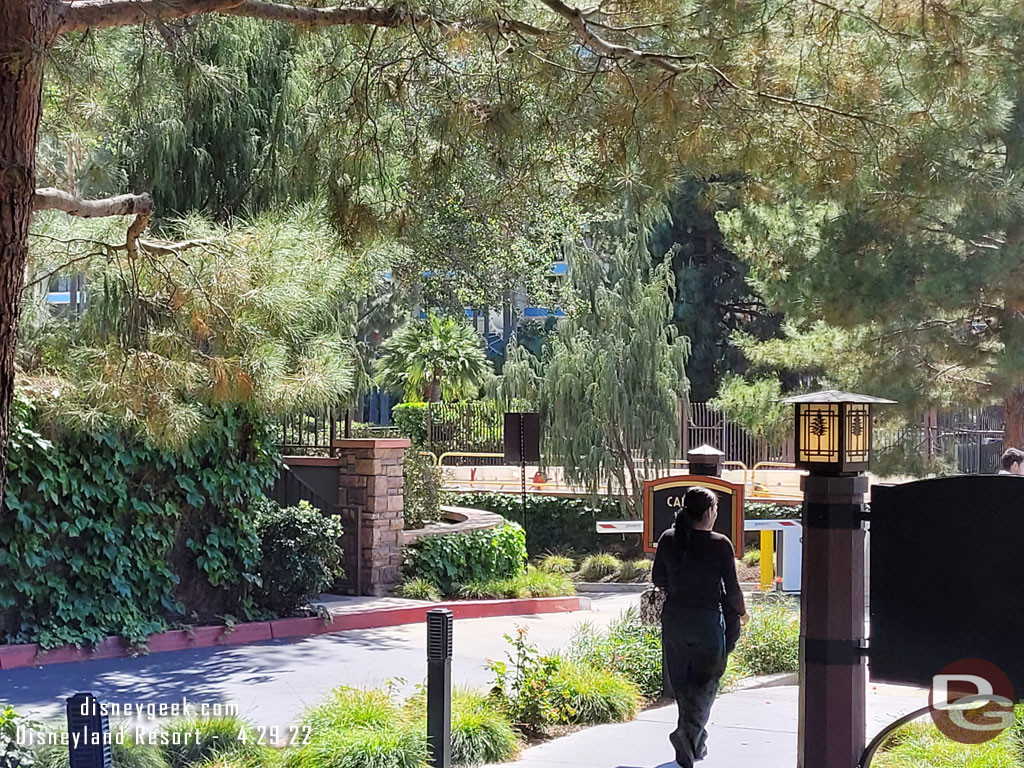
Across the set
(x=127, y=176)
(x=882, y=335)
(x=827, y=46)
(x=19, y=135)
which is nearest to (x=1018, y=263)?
(x=882, y=335)

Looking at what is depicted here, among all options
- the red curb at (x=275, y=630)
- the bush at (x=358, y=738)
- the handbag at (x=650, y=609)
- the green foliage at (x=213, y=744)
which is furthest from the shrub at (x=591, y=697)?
the red curb at (x=275, y=630)

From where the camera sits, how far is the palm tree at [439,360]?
3406 cm

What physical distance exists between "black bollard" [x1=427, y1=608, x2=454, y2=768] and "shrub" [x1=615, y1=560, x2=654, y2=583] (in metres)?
13.9

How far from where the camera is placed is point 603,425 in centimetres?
2264

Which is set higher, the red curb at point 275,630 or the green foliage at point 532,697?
the green foliage at point 532,697

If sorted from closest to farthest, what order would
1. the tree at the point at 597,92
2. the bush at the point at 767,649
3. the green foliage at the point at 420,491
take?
the tree at the point at 597,92
the bush at the point at 767,649
the green foliage at the point at 420,491

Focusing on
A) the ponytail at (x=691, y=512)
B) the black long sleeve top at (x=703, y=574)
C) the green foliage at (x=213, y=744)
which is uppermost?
the ponytail at (x=691, y=512)

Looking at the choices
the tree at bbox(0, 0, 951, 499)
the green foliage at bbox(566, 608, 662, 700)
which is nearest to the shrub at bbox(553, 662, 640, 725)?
the green foliage at bbox(566, 608, 662, 700)

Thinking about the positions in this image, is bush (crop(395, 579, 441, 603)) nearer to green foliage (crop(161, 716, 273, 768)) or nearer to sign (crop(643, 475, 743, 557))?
sign (crop(643, 475, 743, 557))

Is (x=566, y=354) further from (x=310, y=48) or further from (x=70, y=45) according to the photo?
(x=70, y=45)

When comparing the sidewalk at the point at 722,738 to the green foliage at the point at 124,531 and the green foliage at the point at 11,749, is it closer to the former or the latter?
the green foliage at the point at 11,749

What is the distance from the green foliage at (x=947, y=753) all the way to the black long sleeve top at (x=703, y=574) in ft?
3.69

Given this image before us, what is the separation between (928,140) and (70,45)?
5.93 metres

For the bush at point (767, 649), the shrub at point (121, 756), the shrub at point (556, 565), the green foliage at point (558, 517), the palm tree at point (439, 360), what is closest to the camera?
the shrub at point (121, 756)
